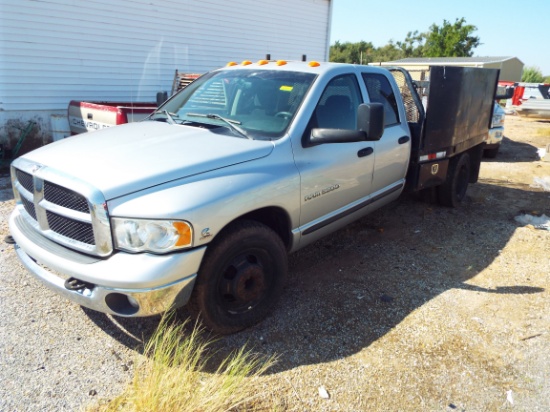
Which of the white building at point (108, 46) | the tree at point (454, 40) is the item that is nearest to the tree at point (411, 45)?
the tree at point (454, 40)

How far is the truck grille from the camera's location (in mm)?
2588

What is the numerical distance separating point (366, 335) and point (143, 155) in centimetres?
208

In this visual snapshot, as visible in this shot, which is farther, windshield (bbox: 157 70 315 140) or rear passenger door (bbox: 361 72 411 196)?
rear passenger door (bbox: 361 72 411 196)

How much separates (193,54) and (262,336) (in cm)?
988

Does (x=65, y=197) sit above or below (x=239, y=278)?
above

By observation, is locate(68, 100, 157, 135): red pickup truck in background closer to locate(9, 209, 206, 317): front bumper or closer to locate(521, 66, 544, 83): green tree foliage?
locate(9, 209, 206, 317): front bumper

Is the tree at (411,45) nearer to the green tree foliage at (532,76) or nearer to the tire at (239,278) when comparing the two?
the green tree foliage at (532,76)

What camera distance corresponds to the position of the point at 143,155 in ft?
9.82

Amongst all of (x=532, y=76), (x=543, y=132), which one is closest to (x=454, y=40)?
(x=532, y=76)

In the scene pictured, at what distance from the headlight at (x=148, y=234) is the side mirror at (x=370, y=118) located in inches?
66.2

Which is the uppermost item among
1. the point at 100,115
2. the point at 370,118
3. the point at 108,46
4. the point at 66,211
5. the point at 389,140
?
the point at 108,46

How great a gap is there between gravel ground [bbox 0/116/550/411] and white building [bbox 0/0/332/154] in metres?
4.97

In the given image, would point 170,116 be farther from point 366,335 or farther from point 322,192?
point 366,335

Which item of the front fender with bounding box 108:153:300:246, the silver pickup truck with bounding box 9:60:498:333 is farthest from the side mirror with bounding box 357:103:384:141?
the front fender with bounding box 108:153:300:246
